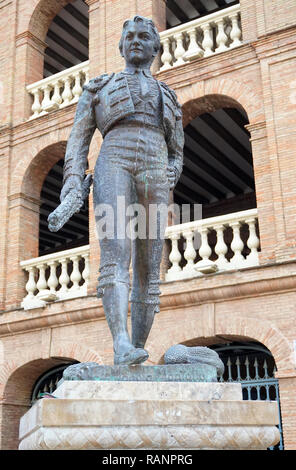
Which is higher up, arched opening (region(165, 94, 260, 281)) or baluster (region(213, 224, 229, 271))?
arched opening (region(165, 94, 260, 281))

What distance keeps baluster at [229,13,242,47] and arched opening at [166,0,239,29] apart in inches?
116

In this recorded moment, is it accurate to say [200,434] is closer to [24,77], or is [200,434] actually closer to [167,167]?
[167,167]

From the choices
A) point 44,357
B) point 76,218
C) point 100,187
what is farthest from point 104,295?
point 76,218

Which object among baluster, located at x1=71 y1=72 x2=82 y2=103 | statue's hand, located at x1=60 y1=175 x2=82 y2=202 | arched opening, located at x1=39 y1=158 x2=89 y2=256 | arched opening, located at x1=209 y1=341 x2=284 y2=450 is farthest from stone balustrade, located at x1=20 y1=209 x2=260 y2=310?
statue's hand, located at x1=60 y1=175 x2=82 y2=202

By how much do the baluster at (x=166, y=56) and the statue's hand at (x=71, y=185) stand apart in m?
8.03

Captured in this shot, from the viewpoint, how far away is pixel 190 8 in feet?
45.8

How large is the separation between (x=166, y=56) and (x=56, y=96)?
2.57 m

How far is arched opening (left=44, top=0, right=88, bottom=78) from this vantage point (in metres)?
14.6

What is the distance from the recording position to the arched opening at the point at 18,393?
1142 centimetres

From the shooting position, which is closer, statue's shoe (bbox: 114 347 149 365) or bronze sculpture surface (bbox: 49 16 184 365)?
statue's shoe (bbox: 114 347 149 365)

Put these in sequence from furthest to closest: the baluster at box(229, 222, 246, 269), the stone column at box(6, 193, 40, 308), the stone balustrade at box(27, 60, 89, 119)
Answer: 1. the stone balustrade at box(27, 60, 89, 119)
2. the stone column at box(6, 193, 40, 308)
3. the baluster at box(229, 222, 246, 269)

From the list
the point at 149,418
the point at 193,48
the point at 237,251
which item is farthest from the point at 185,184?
the point at 149,418

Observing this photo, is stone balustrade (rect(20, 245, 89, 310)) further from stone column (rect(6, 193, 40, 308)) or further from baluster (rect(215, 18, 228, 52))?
baluster (rect(215, 18, 228, 52))
